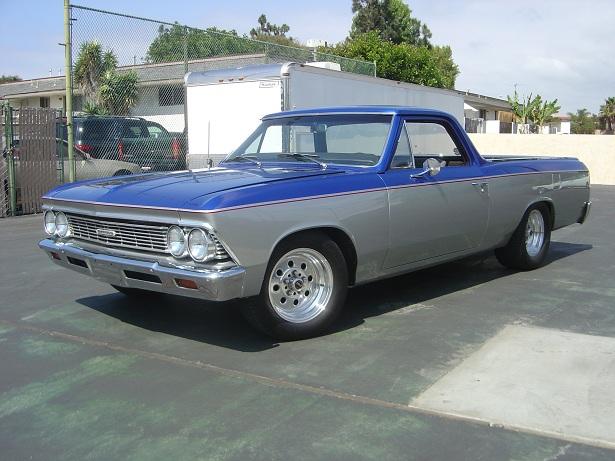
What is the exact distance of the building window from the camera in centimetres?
1557

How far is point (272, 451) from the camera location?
310 cm

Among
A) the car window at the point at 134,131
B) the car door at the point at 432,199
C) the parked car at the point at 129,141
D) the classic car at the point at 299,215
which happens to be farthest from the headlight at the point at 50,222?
the car window at the point at 134,131

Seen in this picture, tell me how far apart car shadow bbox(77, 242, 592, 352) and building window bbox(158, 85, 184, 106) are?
1017cm

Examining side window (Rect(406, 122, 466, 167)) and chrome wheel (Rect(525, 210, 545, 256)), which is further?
chrome wheel (Rect(525, 210, 545, 256))

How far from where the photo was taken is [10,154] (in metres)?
11.8

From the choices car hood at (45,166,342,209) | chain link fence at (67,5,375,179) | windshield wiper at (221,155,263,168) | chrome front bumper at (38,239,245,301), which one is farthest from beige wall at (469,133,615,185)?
chrome front bumper at (38,239,245,301)

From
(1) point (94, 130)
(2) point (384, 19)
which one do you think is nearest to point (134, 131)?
(1) point (94, 130)

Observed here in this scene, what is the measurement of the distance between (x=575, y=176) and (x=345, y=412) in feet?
17.5

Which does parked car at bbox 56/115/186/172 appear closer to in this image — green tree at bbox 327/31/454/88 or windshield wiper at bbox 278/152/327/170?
windshield wiper at bbox 278/152/327/170

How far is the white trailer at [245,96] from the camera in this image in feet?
37.2

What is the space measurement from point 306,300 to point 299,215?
2.28 feet

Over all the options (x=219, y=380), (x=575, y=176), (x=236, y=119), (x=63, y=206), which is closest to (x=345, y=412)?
(x=219, y=380)

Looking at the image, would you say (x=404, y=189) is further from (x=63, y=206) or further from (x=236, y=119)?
(x=236, y=119)

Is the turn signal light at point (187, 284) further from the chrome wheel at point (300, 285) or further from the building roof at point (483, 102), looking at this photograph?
the building roof at point (483, 102)
